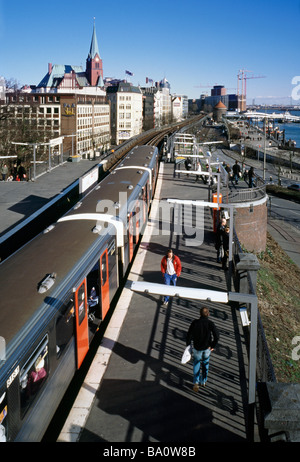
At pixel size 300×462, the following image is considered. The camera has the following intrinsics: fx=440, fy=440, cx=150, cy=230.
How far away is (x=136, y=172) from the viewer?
18.0 metres

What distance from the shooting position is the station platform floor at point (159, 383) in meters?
6.27

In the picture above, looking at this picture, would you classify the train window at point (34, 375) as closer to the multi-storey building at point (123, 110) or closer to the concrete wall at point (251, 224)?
the concrete wall at point (251, 224)

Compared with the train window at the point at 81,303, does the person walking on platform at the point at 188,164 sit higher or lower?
higher

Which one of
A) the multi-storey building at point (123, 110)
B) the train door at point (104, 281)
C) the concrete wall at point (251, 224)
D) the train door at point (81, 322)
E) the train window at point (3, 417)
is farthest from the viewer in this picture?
the multi-storey building at point (123, 110)

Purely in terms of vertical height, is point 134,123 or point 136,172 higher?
point 134,123

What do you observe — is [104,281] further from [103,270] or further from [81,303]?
[81,303]

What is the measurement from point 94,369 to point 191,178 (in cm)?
2053

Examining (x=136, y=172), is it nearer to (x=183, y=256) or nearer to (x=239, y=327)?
(x=183, y=256)

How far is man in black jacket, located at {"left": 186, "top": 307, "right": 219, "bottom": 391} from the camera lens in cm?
707

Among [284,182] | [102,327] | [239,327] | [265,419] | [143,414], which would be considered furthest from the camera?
[284,182]

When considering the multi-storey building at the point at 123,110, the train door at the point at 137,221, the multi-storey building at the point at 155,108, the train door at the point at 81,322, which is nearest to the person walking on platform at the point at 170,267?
the train door at the point at 81,322

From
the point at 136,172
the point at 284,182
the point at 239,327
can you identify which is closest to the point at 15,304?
the point at 239,327

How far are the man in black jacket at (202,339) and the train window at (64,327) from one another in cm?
202

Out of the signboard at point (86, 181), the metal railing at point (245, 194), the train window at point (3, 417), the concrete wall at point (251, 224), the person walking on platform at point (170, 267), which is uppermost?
the signboard at point (86, 181)
